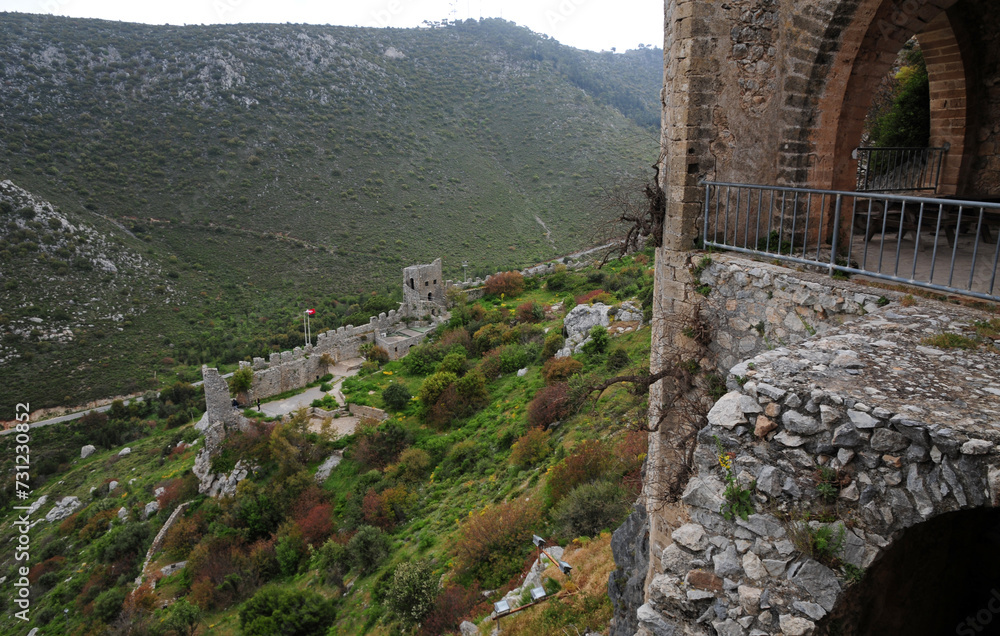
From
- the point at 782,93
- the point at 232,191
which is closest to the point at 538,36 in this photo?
the point at 232,191

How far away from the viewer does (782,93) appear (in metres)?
5.41

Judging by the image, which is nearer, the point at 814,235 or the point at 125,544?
the point at 814,235

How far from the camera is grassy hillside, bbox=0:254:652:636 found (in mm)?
12125

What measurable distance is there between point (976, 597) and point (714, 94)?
17.6ft

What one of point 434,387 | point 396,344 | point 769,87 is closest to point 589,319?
point 434,387

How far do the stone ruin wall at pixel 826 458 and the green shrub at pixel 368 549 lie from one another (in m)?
14.4

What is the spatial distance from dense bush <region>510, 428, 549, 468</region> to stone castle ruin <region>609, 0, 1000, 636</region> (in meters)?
8.23

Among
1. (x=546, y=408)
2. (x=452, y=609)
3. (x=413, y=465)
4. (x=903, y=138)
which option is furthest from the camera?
(x=413, y=465)

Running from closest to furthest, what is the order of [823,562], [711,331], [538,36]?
[823,562] < [711,331] < [538,36]

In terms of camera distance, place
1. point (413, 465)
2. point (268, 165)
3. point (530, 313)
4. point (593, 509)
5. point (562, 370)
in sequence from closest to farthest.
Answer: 1. point (593, 509)
2. point (562, 370)
3. point (413, 465)
4. point (530, 313)
5. point (268, 165)

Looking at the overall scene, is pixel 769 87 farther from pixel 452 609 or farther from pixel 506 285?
pixel 506 285

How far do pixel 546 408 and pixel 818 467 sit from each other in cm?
1474

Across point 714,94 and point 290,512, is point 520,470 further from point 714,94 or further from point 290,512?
point 714,94

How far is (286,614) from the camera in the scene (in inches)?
565
